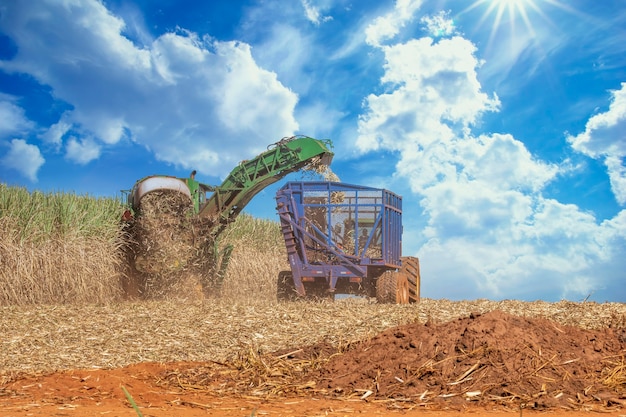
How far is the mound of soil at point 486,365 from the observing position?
591cm

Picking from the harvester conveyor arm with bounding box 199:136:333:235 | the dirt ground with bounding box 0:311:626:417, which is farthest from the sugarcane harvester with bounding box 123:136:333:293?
the dirt ground with bounding box 0:311:626:417

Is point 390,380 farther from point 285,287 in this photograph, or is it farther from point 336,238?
point 285,287

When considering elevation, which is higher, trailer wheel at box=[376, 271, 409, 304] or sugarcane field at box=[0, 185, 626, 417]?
trailer wheel at box=[376, 271, 409, 304]

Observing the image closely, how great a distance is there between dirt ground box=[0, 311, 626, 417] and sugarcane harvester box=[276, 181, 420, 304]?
528 centimetres

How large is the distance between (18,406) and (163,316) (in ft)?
15.0

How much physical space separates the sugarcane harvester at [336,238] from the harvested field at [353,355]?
2416 mm

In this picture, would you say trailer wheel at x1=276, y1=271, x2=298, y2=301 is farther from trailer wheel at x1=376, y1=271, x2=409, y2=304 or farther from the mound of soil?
the mound of soil

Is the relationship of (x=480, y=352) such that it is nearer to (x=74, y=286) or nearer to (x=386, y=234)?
(x=386, y=234)

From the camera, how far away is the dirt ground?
5.66 m

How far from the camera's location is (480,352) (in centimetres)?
658

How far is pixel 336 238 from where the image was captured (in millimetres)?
13500

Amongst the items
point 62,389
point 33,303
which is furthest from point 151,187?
point 62,389

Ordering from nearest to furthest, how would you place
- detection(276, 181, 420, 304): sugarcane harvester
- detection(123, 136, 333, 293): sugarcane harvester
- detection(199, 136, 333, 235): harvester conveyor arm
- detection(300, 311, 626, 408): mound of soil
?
detection(300, 311, 626, 408): mound of soil → detection(276, 181, 420, 304): sugarcane harvester → detection(123, 136, 333, 293): sugarcane harvester → detection(199, 136, 333, 235): harvester conveyor arm

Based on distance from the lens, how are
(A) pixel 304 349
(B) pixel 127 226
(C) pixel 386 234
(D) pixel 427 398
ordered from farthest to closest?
(B) pixel 127 226
(C) pixel 386 234
(A) pixel 304 349
(D) pixel 427 398
